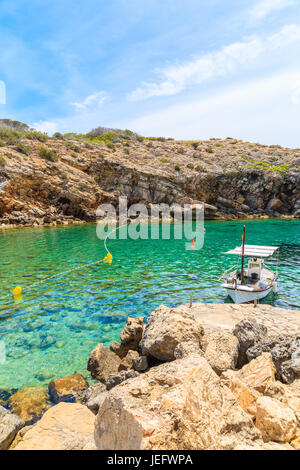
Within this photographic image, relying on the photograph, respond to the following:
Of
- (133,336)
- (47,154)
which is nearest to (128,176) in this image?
(47,154)

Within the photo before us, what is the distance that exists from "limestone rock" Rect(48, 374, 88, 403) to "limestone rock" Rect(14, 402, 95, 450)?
42.3 inches

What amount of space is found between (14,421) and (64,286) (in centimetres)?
1314

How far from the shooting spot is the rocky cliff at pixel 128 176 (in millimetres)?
61312

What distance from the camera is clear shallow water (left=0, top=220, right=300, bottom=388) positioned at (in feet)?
36.9

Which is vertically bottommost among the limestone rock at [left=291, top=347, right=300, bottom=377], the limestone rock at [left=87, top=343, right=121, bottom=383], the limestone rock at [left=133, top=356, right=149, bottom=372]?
the limestone rock at [left=87, top=343, right=121, bottom=383]

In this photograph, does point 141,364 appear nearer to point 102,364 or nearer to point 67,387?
point 102,364

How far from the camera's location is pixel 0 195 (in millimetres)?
55281

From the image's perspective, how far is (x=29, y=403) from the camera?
27.4ft

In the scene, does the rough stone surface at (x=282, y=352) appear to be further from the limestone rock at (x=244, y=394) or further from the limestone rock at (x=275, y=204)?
the limestone rock at (x=275, y=204)

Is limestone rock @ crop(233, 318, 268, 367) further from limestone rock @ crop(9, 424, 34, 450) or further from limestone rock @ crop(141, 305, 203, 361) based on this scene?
limestone rock @ crop(9, 424, 34, 450)

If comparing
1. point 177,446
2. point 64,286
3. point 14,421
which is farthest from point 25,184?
point 177,446

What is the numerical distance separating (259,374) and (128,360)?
16.6 feet

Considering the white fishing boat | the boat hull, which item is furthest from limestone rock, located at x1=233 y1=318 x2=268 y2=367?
the boat hull
